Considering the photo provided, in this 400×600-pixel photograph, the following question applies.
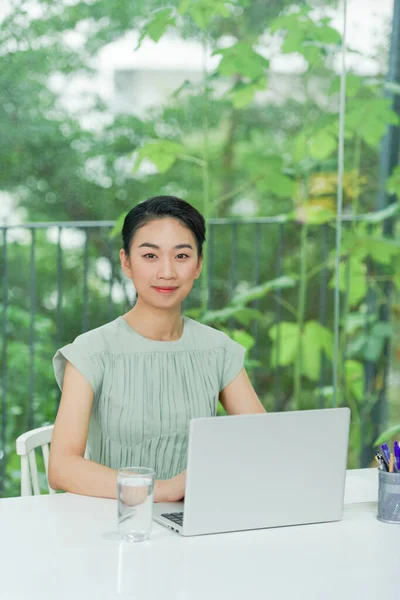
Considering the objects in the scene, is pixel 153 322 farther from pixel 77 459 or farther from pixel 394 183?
pixel 394 183

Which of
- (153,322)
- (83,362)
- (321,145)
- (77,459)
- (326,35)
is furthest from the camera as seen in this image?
(321,145)

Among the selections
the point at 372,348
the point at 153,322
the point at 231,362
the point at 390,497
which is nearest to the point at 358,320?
Answer: the point at 372,348

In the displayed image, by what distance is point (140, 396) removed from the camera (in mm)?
1671

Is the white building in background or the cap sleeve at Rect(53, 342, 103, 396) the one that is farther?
the white building in background

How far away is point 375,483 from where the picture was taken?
159 centimetres

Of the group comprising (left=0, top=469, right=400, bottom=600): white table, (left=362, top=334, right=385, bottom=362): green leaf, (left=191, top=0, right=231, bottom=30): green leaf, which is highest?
(left=191, top=0, right=231, bottom=30): green leaf

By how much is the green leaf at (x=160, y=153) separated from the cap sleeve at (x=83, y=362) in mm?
1502

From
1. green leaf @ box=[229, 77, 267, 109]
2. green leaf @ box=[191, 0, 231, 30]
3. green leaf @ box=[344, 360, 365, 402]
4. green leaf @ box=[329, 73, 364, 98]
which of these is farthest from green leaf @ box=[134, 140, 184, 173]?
green leaf @ box=[344, 360, 365, 402]

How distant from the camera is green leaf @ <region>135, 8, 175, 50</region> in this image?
9.70ft

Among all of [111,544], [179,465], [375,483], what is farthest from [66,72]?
[111,544]

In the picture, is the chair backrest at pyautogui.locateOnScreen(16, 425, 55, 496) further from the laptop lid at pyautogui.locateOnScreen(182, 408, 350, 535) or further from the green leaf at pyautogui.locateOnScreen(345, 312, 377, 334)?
the green leaf at pyautogui.locateOnScreen(345, 312, 377, 334)

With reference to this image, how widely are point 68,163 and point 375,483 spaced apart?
1798mm

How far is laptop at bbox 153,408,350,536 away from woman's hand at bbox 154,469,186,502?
0.05 meters

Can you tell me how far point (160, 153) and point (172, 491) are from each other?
1857mm
